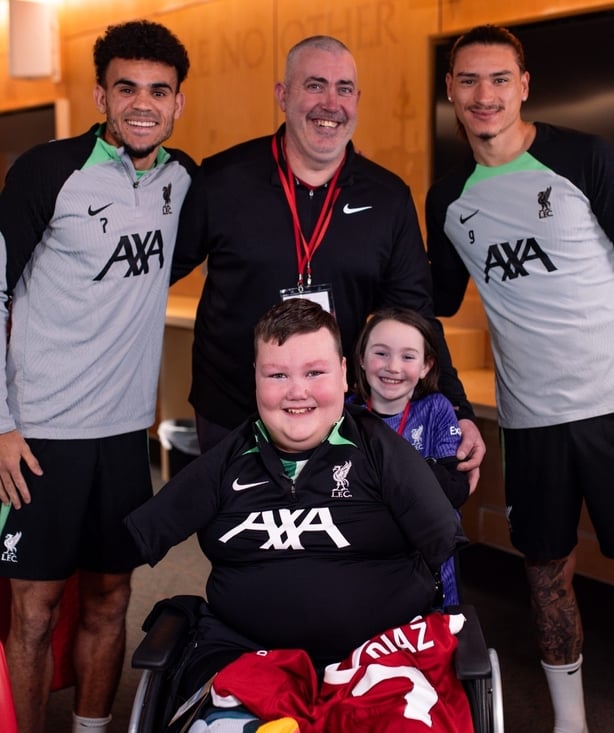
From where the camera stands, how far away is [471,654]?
1.68m

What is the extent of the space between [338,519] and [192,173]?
1.10m

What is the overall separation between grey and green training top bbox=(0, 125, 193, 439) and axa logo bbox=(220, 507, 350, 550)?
600 millimetres

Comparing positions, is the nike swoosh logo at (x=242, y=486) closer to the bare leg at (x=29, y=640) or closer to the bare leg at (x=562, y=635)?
the bare leg at (x=29, y=640)

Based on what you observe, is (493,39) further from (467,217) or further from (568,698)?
(568,698)

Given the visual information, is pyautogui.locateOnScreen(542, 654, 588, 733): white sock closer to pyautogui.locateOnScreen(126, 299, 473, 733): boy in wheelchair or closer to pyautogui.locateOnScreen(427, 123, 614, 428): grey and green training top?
pyautogui.locateOnScreen(427, 123, 614, 428): grey and green training top

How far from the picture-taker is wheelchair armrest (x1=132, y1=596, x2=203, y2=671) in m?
1.73

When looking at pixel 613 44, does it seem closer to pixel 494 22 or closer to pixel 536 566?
pixel 494 22

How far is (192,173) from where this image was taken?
253 cm

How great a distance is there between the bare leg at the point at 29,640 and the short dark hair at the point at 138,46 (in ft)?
4.02

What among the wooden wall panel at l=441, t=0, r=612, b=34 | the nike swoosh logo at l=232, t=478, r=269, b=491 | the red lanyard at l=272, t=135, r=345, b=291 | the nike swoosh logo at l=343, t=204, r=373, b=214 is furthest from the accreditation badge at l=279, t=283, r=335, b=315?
the wooden wall panel at l=441, t=0, r=612, b=34

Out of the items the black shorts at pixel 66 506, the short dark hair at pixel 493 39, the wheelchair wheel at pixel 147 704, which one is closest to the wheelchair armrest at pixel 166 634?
the wheelchair wheel at pixel 147 704

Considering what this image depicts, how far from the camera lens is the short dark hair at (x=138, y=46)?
A: 2.28 meters

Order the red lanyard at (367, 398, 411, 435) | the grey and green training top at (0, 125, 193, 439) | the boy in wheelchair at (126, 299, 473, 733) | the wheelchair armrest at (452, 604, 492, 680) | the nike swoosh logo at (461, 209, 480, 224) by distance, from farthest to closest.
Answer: the nike swoosh logo at (461, 209, 480, 224)
the red lanyard at (367, 398, 411, 435)
the grey and green training top at (0, 125, 193, 439)
the boy in wheelchair at (126, 299, 473, 733)
the wheelchair armrest at (452, 604, 492, 680)

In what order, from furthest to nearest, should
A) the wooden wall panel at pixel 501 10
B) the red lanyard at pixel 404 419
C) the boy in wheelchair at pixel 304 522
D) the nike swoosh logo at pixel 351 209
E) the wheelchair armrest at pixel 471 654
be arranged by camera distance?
1. the wooden wall panel at pixel 501 10
2. the nike swoosh logo at pixel 351 209
3. the red lanyard at pixel 404 419
4. the boy in wheelchair at pixel 304 522
5. the wheelchair armrest at pixel 471 654
